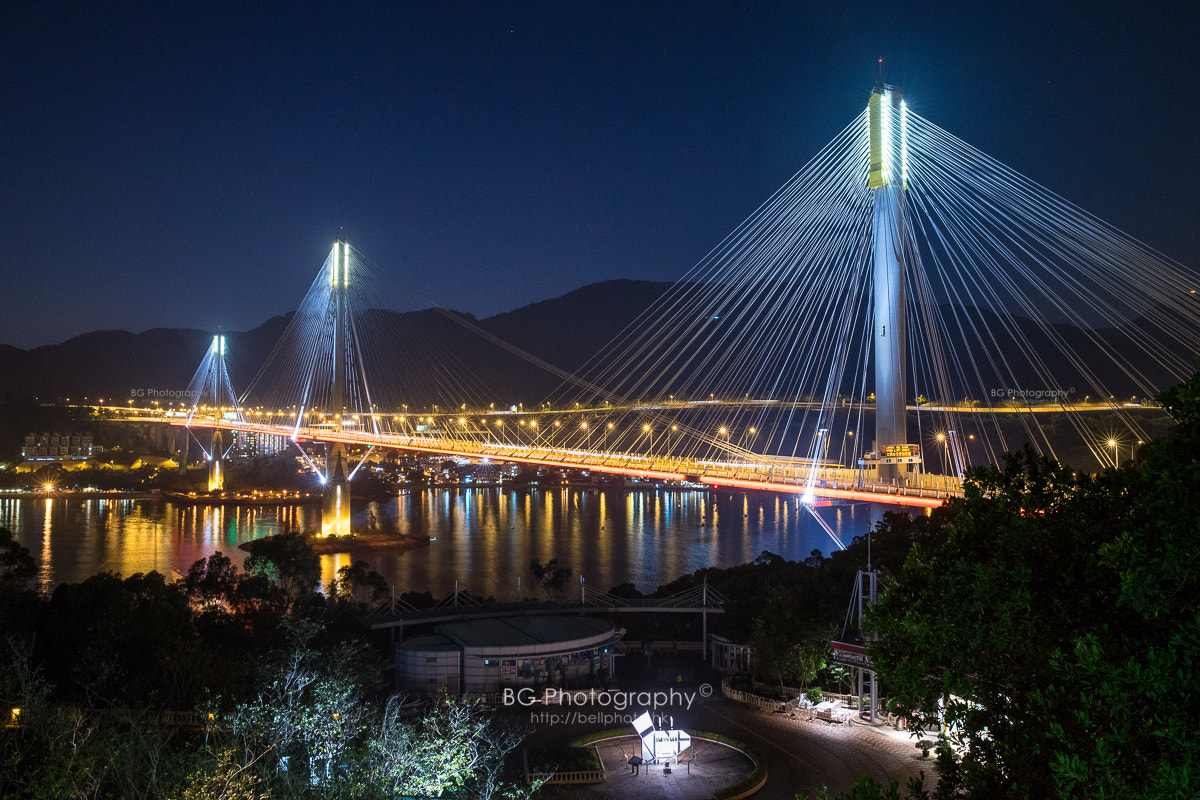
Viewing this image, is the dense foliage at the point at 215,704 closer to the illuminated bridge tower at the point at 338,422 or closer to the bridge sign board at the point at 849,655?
the bridge sign board at the point at 849,655

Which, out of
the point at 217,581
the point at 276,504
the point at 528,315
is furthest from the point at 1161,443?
the point at 528,315

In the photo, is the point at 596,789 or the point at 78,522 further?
the point at 78,522

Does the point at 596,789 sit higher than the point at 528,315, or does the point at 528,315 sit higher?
the point at 528,315

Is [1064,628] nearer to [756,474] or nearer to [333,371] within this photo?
[756,474]

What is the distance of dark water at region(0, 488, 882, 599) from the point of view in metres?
17.5

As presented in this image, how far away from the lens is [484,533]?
912 inches

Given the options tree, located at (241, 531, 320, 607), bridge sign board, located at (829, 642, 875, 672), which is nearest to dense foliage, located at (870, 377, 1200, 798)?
bridge sign board, located at (829, 642, 875, 672)

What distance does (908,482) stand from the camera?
7.59 m

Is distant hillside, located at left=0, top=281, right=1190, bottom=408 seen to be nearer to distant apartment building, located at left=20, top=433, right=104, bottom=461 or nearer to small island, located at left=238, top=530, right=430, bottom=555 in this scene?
distant apartment building, located at left=20, top=433, right=104, bottom=461

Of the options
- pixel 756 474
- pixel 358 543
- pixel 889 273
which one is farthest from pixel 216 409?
pixel 889 273

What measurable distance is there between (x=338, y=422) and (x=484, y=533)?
16.2ft

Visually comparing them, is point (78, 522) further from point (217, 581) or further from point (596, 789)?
point (596, 789)

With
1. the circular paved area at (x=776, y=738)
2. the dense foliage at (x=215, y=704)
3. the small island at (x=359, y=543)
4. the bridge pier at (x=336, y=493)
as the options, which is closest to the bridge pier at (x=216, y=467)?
the small island at (x=359, y=543)

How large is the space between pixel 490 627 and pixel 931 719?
748 centimetres
